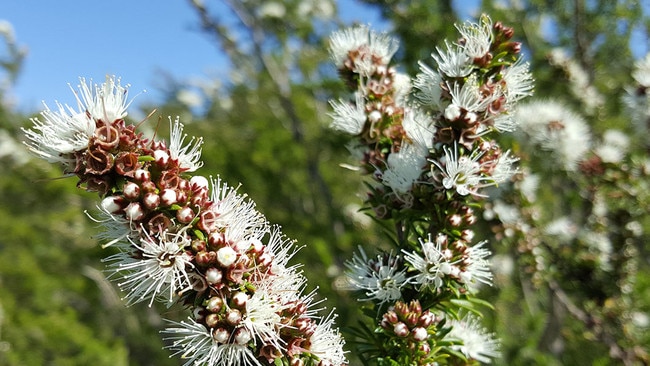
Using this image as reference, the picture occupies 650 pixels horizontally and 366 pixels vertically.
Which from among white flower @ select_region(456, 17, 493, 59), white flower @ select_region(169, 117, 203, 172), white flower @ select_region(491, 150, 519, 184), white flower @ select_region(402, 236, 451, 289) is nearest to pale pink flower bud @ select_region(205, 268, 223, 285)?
white flower @ select_region(169, 117, 203, 172)

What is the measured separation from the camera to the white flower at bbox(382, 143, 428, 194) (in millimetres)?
1740

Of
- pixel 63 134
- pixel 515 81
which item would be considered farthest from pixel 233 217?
pixel 515 81

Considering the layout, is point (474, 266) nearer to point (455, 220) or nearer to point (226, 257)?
point (455, 220)

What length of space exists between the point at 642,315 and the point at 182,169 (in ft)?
13.2

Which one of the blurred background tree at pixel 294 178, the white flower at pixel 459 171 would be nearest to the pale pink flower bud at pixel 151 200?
the white flower at pixel 459 171

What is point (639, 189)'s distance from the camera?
334cm

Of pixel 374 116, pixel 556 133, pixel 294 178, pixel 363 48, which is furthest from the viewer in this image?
pixel 294 178

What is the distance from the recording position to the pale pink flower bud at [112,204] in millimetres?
1337

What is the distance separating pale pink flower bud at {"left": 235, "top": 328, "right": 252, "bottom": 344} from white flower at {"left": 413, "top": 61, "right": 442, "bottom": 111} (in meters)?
0.97

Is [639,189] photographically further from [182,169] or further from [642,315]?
[182,169]

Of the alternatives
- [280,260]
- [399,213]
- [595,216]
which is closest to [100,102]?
[280,260]

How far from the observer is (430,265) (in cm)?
166

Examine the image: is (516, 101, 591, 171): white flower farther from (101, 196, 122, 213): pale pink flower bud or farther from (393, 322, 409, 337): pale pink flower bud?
(101, 196, 122, 213): pale pink flower bud

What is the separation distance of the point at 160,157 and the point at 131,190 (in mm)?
131
